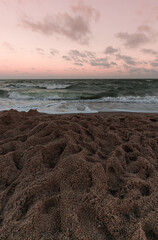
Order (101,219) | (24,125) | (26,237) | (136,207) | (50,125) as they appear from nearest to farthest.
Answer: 1. (26,237)
2. (101,219)
3. (136,207)
4. (50,125)
5. (24,125)

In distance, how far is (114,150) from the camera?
224 cm

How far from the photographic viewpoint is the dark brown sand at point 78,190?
44.4 inches

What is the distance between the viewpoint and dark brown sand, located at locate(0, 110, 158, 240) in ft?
3.70

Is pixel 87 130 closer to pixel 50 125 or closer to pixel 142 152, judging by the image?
pixel 50 125

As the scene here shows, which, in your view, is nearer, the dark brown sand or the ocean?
the dark brown sand

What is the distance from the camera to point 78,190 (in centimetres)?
147

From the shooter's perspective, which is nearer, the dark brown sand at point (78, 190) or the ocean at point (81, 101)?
the dark brown sand at point (78, 190)

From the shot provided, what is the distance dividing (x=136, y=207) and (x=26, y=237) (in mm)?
1026

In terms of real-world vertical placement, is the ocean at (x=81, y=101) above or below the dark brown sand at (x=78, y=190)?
below

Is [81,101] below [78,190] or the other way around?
below

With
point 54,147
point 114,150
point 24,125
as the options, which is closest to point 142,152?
point 114,150

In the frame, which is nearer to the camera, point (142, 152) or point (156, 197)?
point (156, 197)

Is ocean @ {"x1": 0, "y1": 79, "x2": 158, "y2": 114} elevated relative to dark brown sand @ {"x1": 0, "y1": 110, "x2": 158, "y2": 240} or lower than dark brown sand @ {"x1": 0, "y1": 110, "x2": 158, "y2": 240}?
lower

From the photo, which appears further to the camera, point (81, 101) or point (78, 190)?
point (81, 101)
